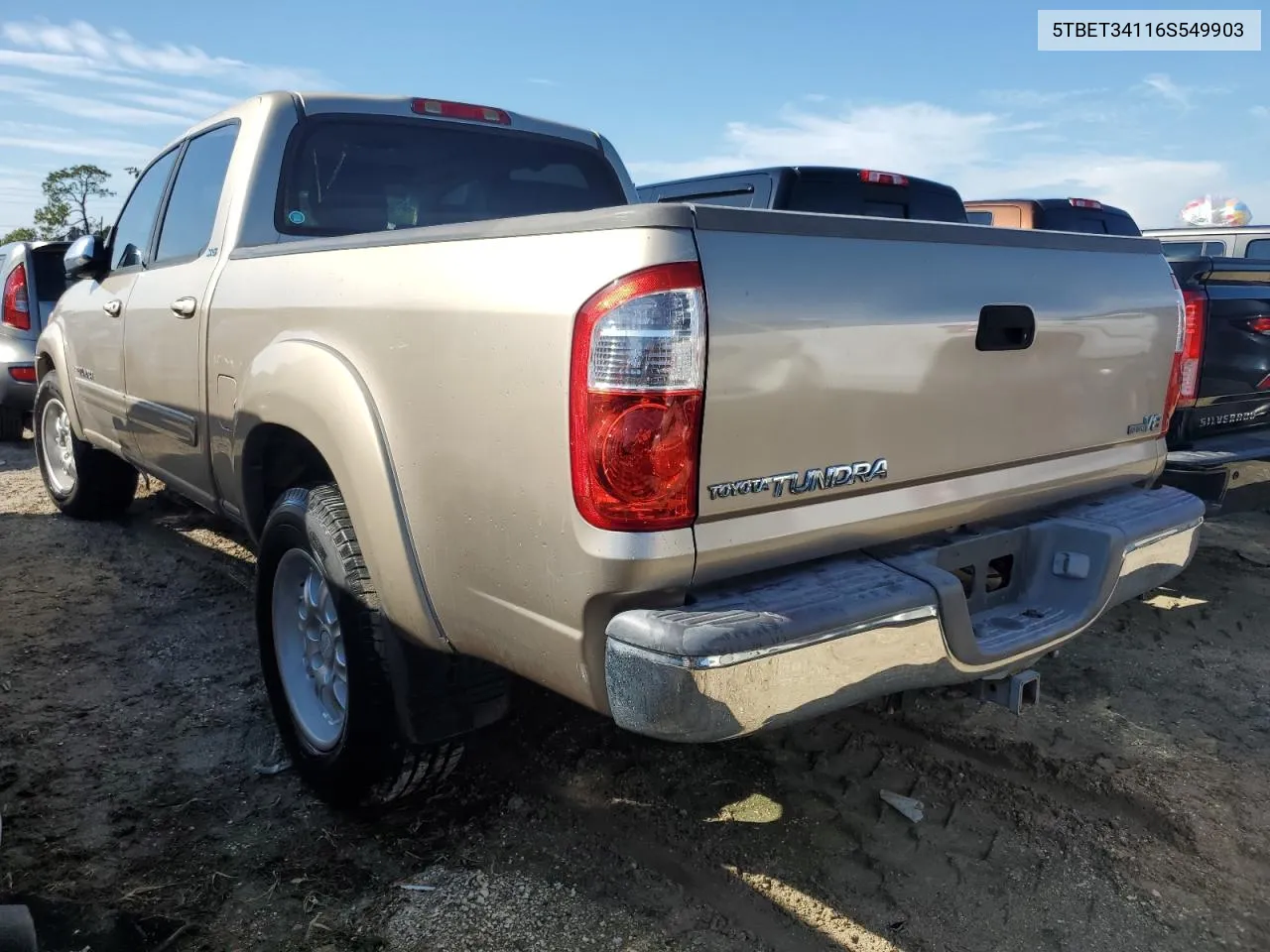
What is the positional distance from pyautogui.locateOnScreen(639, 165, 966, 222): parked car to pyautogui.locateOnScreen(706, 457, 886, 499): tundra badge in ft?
11.5

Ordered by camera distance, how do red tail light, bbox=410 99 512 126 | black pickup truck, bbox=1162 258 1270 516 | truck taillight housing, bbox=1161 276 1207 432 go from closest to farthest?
1. red tail light, bbox=410 99 512 126
2. black pickup truck, bbox=1162 258 1270 516
3. truck taillight housing, bbox=1161 276 1207 432

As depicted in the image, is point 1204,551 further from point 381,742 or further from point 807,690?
point 381,742

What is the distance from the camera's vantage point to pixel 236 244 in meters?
3.20

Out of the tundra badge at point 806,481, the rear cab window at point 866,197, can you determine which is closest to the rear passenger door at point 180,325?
the tundra badge at point 806,481

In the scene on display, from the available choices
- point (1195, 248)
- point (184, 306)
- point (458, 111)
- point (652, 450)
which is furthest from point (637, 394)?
point (1195, 248)

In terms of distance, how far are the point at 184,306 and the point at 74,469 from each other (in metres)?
2.74

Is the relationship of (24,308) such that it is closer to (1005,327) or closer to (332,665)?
(332,665)

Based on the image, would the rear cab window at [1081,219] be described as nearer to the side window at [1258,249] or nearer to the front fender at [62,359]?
the side window at [1258,249]

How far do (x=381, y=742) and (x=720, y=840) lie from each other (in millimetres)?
941

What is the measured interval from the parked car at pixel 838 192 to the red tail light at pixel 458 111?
2022 millimetres

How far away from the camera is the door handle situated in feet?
10.9

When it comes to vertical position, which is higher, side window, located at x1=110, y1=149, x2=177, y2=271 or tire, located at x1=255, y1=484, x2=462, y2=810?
side window, located at x1=110, y1=149, x2=177, y2=271

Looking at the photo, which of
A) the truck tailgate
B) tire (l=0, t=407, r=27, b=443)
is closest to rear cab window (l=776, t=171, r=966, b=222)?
the truck tailgate

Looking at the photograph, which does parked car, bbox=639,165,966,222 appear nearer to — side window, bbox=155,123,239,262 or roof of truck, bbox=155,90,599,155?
roof of truck, bbox=155,90,599,155
